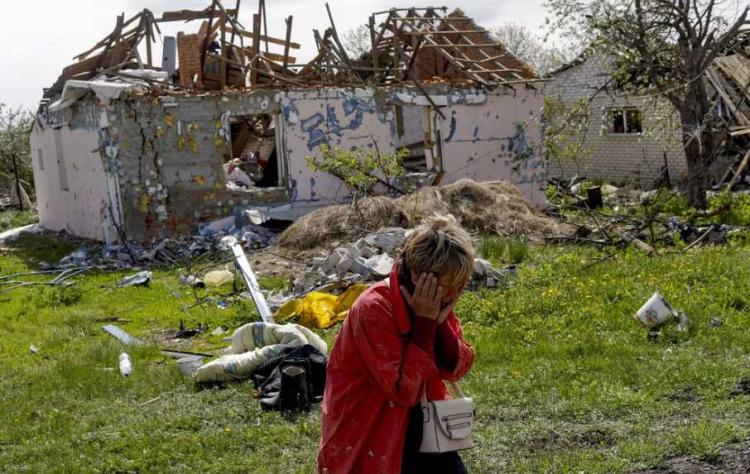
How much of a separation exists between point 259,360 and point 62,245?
42.2 ft

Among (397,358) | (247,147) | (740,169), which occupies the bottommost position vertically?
(740,169)

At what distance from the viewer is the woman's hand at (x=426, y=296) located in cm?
312

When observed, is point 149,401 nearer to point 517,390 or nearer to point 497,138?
point 517,390

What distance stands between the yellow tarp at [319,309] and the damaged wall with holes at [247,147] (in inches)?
307

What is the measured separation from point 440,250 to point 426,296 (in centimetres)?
16

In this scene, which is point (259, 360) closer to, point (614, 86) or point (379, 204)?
point (379, 204)

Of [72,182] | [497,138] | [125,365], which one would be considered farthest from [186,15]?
[125,365]

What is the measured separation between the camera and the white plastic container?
27.8ft

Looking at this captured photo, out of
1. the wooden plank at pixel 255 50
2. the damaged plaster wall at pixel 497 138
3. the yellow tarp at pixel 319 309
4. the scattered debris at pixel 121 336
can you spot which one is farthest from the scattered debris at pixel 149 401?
the damaged plaster wall at pixel 497 138

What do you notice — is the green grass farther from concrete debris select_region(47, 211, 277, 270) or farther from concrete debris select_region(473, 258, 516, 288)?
concrete debris select_region(47, 211, 277, 270)

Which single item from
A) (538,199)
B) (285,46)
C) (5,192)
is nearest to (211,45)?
(285,46)

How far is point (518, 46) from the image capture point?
5412cm

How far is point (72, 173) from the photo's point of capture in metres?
20.5

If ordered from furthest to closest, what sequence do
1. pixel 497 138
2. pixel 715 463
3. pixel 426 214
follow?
1. pixel 497 138
2. pixel 426 214
3. pixel 715 463
